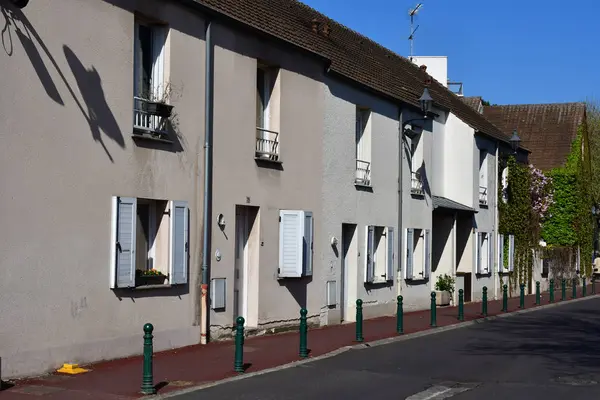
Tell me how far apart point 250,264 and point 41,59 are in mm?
6842

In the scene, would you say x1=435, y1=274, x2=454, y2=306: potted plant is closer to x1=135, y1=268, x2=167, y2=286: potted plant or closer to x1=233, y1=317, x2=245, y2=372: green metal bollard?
x1=135, y1=268, x2=167, y2=286: potted plant

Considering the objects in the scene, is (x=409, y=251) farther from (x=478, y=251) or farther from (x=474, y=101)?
(x=474, y=101)

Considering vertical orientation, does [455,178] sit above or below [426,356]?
above

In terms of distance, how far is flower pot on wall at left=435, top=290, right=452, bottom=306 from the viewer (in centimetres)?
2816

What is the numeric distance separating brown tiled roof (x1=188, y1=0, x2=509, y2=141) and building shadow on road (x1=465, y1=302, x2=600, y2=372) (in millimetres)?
6730

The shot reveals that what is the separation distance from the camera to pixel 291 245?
18.3 meters

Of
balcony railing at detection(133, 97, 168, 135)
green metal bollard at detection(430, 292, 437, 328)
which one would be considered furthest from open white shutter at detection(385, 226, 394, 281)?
balcony railing at detection(133, 97, 168, 135)

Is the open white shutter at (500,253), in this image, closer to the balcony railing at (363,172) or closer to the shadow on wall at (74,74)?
the balcony railing at (363,172)

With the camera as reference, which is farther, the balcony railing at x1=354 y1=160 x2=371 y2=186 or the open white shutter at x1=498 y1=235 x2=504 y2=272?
the open white shutter at x1=498 y1=235 x2=504 y2=272

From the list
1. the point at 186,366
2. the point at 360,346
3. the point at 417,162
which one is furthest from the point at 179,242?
the point at 417,162

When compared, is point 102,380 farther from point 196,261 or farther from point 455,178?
point 455,178

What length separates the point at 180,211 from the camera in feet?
48.8

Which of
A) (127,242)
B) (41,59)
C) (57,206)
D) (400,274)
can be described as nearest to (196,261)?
(127,242)

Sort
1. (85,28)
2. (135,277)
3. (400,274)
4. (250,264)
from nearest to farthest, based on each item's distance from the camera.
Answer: (85,28), (135,277), (250,264), (400,274)
